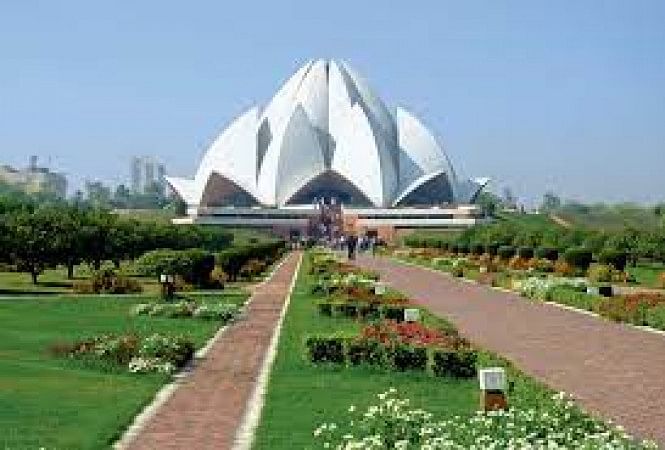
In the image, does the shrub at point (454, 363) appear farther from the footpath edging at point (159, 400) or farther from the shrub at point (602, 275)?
the shrub at point (602, 275)

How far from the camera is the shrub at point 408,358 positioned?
1080cm

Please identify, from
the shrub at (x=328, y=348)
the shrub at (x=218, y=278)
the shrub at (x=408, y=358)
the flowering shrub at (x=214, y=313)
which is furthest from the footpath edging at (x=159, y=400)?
the shrub at (x=218, y=278)

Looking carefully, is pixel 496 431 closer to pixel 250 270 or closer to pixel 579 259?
pixel 250 270

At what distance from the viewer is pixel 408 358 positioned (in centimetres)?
1085

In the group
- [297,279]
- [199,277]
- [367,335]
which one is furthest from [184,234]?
[367,335]

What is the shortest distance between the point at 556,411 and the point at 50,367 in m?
5.82

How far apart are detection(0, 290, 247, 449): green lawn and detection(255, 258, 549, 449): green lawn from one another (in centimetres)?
104

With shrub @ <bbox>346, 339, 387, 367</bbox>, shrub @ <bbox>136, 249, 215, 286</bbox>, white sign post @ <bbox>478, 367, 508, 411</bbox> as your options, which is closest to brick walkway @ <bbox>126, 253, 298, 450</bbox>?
shrub @ <bbox>346, 339, 387, 367</bbox>

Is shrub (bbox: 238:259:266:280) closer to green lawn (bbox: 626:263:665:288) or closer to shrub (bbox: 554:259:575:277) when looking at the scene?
shrub (bbox: 554:259:575:277)

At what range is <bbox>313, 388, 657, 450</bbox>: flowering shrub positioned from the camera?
16.9 feet

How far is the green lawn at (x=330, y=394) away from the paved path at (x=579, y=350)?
75 centimetres

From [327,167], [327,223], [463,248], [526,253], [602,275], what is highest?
[327,167]

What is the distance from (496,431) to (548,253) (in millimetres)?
32177


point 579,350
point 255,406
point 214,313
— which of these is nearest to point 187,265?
point 214,313
